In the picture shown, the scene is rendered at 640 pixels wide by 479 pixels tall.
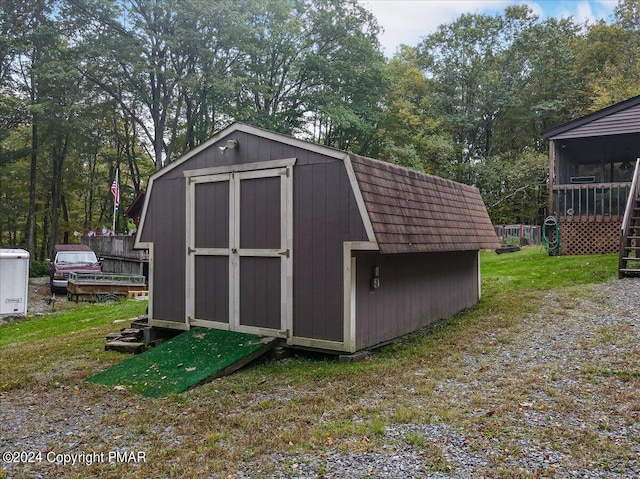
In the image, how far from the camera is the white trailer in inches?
434

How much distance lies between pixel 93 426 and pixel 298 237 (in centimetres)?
295

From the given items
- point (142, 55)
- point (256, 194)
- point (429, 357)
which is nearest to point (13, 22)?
point (142, 55)

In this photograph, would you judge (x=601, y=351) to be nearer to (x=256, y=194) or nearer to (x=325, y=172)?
(x=325, y=172)

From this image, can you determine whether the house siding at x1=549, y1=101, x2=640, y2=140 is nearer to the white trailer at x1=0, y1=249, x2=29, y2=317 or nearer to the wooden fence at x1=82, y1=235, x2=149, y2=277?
the white trailer at x1=0, y1=249, x2=29, y2=317

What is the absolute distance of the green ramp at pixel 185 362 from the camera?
4.99 m

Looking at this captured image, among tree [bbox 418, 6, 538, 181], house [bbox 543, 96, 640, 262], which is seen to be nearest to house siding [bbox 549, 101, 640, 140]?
house [bbox 543, 96, 640, 262]

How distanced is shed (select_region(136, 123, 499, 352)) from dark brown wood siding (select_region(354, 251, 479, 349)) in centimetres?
2

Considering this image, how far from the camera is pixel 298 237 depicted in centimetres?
587

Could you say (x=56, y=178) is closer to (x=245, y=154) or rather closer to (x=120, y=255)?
(x=120, y=255)

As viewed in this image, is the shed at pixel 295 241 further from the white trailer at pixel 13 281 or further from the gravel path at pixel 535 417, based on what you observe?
the white trailer at pixel 13 281

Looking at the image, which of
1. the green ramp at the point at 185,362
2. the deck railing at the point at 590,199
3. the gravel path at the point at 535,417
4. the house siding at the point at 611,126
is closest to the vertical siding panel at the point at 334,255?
the green ramp at the point at 185,362

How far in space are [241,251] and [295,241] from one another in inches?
33.6

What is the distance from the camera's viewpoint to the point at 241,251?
248 inches

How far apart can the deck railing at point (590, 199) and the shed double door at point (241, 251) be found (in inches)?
373
